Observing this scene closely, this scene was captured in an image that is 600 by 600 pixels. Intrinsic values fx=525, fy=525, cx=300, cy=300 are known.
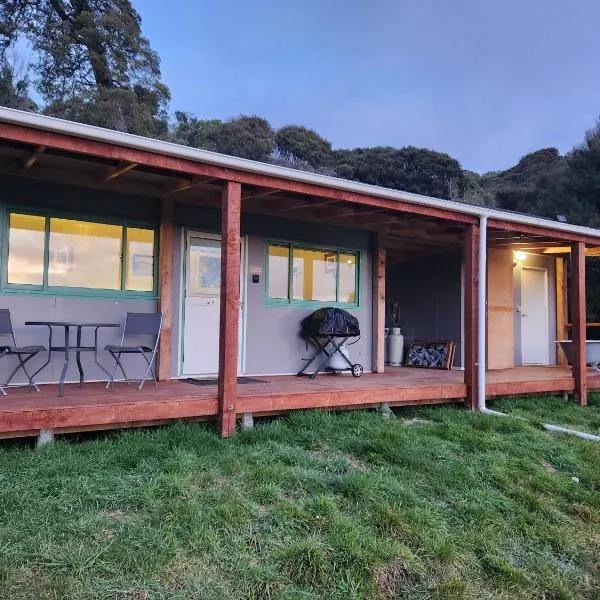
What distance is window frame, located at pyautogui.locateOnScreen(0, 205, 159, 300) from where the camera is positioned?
473 cm

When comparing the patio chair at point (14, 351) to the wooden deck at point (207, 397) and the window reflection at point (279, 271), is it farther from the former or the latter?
the window reflection at point (279, 271)

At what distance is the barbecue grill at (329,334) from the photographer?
6.07m

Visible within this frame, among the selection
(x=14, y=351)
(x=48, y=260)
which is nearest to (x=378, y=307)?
(x=48, y=260)

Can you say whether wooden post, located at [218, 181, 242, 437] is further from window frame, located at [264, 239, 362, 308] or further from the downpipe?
the downpipe

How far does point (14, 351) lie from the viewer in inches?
162

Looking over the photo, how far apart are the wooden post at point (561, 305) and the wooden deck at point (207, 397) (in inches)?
115

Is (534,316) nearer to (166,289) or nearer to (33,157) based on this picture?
(166,289)

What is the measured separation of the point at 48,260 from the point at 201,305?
1604 millimetres

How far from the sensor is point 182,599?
7.39 ft

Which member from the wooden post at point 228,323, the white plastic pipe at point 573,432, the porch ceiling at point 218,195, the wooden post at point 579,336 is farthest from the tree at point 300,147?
the wooden post at point 228,323

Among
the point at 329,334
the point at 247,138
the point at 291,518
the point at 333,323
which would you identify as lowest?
the point at 291,518

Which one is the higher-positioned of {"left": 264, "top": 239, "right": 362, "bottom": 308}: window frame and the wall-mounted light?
the wall-mounted light

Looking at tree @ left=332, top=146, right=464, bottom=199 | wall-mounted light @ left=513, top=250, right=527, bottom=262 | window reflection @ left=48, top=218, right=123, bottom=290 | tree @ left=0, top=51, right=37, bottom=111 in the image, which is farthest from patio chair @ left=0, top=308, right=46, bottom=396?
tree @ left=332, top=146, right=464, bottom=199

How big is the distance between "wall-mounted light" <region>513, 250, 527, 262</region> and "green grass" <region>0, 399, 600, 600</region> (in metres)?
5.13
